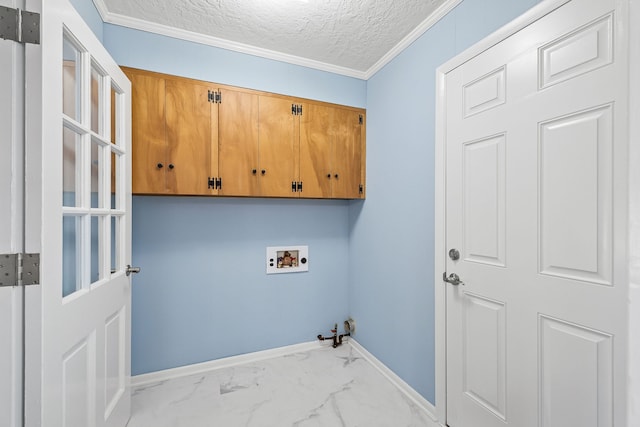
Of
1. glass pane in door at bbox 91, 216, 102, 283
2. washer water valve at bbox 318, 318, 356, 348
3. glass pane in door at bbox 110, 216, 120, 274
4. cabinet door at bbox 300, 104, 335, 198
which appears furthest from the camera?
washer water valve at bbox 318, 318, 356, 348

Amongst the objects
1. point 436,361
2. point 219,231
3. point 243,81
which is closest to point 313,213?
point 219,231

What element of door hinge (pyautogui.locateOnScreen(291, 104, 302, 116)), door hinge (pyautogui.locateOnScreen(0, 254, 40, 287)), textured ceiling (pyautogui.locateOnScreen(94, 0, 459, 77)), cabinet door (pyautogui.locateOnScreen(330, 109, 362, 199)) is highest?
textured ceiling (pyautogui.locateOnScreen(94, 0, 459, 77))

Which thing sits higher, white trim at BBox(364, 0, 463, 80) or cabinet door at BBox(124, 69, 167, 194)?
white trim at BBox(364, 0, 463, 80)

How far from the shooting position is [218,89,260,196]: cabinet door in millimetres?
2006

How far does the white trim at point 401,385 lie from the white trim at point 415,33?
2.35 m

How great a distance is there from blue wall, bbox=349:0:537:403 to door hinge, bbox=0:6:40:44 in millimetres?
1820

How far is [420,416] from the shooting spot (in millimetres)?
1720

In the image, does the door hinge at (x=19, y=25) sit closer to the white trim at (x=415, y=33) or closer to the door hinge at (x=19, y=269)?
the door hinge at (x=19, y=269)

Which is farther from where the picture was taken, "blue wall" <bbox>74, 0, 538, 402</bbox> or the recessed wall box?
the recessed wall box

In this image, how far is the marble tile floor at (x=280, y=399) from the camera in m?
1.67

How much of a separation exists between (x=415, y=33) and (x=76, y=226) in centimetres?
219

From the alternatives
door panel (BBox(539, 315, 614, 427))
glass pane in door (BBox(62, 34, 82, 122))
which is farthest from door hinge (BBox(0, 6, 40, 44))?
door panel (BBox(539, 315, 614, 427))

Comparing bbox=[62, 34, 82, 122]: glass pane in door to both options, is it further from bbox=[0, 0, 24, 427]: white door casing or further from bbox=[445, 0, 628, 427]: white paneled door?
bbox=[445, 0, 628, 427]: white paneled door

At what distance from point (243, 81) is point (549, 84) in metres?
1.89
